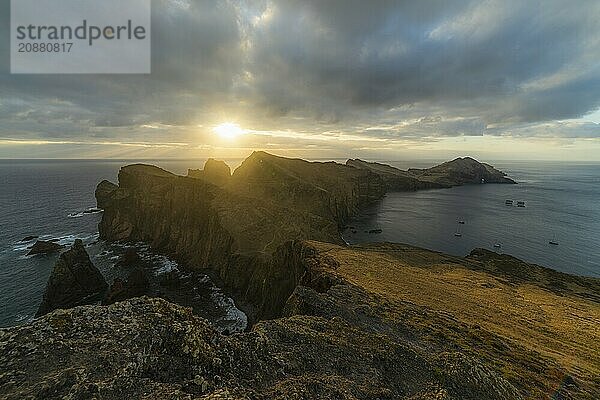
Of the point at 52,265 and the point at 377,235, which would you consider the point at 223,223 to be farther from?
the point at 377,235

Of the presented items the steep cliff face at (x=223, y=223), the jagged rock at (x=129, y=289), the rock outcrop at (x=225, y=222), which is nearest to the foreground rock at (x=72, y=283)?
the jagged rock at (x=129, y=289)

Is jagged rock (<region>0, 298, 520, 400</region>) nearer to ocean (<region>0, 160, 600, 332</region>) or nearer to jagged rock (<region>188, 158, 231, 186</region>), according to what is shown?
ocean (<region>0, 160, 600, 332</region>)

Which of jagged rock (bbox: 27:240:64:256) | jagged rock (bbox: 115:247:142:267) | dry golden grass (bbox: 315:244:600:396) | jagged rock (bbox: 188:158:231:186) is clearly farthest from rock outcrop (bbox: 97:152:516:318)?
dry golden grass (bbox: 315:244:600:396)

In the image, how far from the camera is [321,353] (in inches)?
582

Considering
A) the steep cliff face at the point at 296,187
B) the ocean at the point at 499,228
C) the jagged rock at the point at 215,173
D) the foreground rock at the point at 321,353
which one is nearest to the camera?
the foreground rock at the point at 321,353

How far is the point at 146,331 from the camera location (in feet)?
38.1

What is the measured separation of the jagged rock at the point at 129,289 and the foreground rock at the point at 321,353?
3675cm

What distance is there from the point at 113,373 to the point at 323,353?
367 inches

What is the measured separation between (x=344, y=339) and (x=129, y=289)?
4498cm

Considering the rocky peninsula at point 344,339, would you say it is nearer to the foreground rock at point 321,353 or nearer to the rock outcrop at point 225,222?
the foreground rock at point 321,353

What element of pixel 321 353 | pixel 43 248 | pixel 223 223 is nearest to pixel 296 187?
pixel 223 223

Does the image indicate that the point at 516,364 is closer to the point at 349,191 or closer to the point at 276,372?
the point at 276,372

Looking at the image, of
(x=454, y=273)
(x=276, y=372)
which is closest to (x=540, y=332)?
(x=454, y=273)

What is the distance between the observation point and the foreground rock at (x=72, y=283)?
4538 cm
